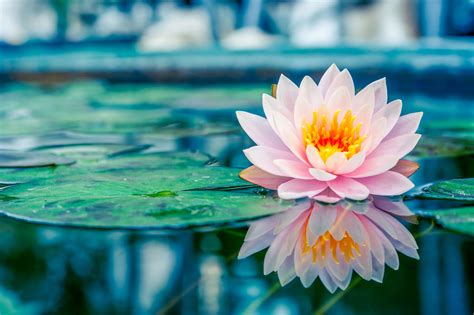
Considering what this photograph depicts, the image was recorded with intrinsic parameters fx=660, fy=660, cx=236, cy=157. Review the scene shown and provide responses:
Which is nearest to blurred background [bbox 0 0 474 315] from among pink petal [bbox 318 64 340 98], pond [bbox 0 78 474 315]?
pond [bbox 0 78 474 315]

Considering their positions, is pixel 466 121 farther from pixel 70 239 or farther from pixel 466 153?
pixel 70 239

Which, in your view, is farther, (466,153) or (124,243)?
(466,153)

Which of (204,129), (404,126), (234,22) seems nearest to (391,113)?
(404,126)

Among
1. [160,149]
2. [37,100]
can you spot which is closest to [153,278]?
[160,149]

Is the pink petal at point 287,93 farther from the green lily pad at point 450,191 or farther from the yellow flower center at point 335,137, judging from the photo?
the green lily pad at point 450,191

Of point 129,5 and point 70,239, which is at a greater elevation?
point 129,5

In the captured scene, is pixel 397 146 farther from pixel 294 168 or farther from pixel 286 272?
pixel 286 272
